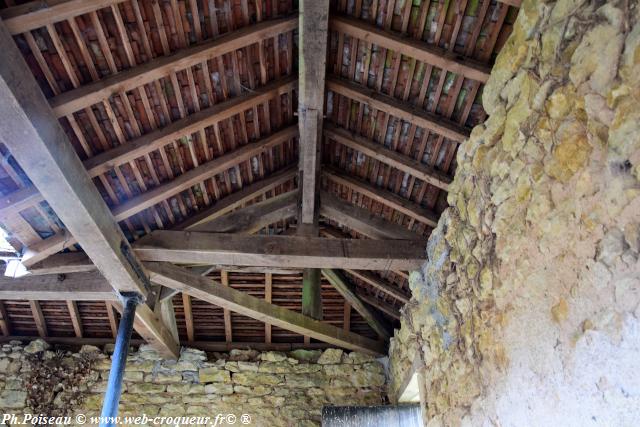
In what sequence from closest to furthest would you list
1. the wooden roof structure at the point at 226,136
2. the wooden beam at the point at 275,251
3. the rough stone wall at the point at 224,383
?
the wooden roof structure at the point at 226,136
the wooden beam at the point at 275,251
the rough stone wall at the point at 224,383

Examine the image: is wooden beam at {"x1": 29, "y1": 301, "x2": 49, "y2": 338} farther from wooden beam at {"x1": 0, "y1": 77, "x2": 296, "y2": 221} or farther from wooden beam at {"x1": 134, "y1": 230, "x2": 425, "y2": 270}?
wooden beam at {"x1": 0, "y1": 77, "x2": 296, "y2": 221}

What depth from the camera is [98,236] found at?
3057mm

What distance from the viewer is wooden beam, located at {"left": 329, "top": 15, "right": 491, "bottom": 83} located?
270cm

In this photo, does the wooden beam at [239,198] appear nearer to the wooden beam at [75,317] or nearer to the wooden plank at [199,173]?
the wooden plank at [199,173]

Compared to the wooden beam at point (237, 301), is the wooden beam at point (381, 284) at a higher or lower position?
higher

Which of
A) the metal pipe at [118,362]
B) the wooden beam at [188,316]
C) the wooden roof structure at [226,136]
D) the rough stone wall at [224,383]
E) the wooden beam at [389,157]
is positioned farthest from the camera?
the wooden beam at [188,316]

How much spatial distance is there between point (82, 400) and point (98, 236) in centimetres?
266

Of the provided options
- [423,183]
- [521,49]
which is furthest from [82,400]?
[521,49]

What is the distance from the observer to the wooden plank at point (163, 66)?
266cm

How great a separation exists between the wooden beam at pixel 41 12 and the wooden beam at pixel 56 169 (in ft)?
0.19

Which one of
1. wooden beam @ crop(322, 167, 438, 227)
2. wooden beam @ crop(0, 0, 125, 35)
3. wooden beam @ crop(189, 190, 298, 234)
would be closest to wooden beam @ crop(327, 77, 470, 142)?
wooden beam @ crop(322, 167, 438, 227)

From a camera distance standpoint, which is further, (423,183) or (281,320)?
(281,320)

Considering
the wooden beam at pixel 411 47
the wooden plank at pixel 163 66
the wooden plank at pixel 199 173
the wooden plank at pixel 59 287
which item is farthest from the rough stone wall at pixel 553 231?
the wooden plank at pixel 59 287

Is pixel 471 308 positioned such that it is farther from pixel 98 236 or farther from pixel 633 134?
pixel 98 236
